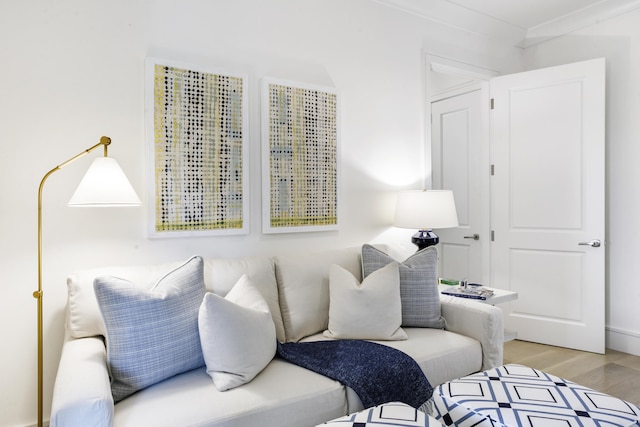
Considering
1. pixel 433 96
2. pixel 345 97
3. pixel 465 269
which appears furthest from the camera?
pixel 433 96

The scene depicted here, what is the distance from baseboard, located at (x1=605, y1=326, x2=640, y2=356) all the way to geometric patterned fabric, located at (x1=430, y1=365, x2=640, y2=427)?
2094mm

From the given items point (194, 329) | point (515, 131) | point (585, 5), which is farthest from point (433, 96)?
point (194, 329)

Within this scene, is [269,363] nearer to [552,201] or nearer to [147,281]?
[147,281]

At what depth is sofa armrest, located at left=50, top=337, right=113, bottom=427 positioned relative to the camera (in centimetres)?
125

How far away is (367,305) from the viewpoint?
2.13 metres

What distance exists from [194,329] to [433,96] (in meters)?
3.50

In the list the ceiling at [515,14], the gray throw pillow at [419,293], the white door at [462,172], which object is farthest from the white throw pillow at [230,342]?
the white door at [462,172]

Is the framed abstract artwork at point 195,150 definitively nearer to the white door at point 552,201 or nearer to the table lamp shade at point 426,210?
the table lamp shade at point 426,210

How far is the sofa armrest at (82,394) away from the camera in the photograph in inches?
49.1

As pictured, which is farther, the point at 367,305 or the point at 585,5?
the point at 585,5

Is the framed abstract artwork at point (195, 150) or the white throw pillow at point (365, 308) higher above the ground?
the framed abstract artwork at point (195, 150)

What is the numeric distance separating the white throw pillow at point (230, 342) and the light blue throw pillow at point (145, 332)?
73mm

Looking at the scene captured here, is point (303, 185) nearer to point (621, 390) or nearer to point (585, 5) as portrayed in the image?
point (621, 390)

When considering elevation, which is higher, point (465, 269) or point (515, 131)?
point (515, 131)
